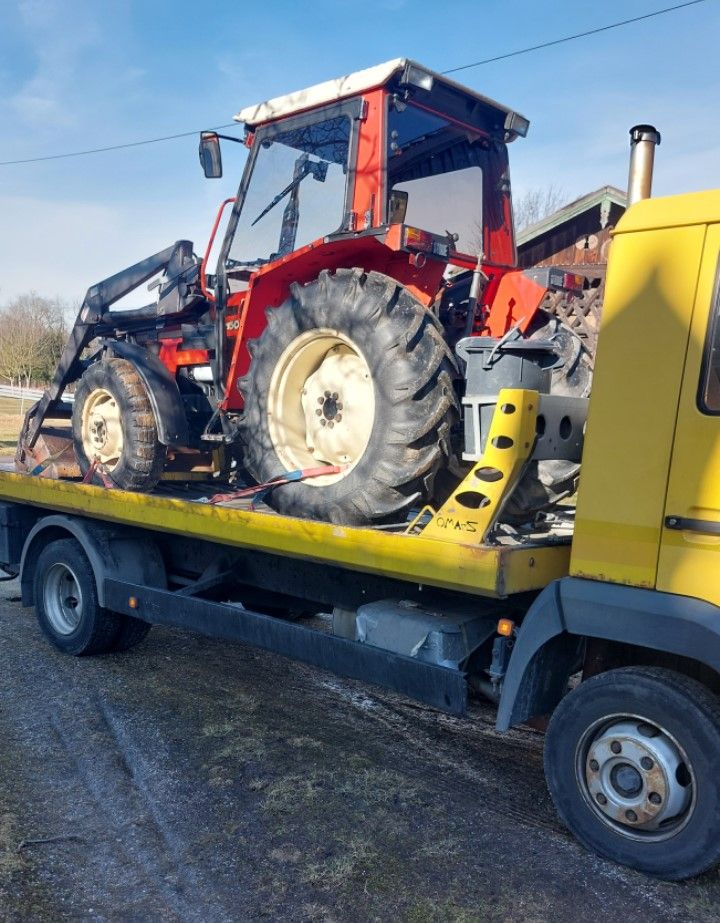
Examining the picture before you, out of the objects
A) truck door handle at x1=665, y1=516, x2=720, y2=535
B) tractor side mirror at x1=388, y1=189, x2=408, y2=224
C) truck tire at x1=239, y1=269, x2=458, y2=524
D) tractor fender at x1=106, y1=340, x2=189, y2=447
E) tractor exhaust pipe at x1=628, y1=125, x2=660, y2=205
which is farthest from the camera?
tractor fender at x1=106, y1=340, x2=189, y2=447

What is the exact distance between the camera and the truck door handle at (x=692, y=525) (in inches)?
112

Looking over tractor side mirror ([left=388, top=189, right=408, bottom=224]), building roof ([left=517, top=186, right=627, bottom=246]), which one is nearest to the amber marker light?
tractor side mirror ([left=388, top=189, right=408, bottom=224])

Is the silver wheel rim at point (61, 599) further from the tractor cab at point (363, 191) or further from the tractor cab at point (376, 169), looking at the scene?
the tractor cab at point (376, 169)

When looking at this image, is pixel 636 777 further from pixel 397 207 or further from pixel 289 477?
pixel 397 207

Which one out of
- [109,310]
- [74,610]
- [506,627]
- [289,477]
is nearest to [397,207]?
[289,477]

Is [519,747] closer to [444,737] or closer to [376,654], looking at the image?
[444,737]

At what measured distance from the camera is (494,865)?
128 inches

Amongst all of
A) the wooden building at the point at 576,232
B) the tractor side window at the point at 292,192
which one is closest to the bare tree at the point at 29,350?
the wooden building at the point at 576,232

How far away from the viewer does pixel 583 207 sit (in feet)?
46.5

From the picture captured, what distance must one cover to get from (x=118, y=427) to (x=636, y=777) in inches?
157

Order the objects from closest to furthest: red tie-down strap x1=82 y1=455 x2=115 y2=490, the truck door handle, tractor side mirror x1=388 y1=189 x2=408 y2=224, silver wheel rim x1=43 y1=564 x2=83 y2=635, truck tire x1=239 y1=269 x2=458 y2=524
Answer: the truck door handle → truck tire x1=239 y1=269 x2=458 y2=524 → tractor side mirror x1=388 y1=189 x2=408 y2=224 → red tie-down strap x1=82 y1=455 x2=115 y2=490 → silver wheel rim x1=43 y1=564 x2=83 y2=635

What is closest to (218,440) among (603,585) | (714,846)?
(603,585)

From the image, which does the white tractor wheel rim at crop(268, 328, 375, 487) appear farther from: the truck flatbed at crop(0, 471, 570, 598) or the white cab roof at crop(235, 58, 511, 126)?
the white cab roof at crop(235, 58, 511, 126)

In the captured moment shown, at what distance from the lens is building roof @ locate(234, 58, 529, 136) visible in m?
4.52
